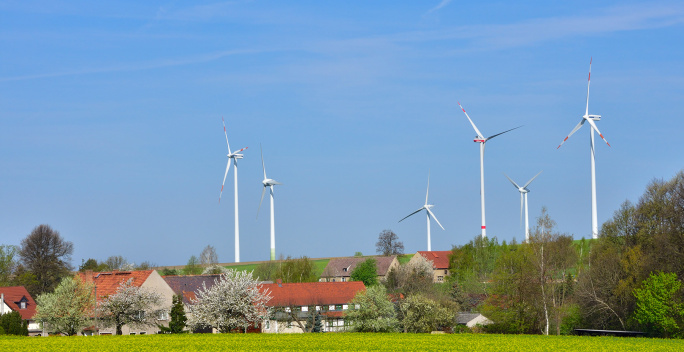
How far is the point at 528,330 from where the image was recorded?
74812 mm

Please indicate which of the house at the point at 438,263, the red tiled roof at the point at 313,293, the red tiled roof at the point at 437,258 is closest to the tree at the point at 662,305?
the red tiled roof at the point at 313,293

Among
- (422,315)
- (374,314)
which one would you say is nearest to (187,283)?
(374,314)

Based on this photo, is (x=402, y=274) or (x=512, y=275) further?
(x=402, y=274)

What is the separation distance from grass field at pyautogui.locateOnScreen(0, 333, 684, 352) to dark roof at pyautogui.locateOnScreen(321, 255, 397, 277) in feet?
317

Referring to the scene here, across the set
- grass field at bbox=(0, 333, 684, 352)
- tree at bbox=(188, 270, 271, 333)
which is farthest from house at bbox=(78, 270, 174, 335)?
grass field at bbox=(0, 333, 684, 352)

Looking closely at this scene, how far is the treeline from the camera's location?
68562 millimetres

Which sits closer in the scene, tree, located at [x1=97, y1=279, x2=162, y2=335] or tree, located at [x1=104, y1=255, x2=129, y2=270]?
tree, located at [x1=97, y1=279, x2=162, y2=335]

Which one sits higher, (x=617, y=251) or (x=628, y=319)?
(x=617, y=251)

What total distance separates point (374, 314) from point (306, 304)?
23.7 m

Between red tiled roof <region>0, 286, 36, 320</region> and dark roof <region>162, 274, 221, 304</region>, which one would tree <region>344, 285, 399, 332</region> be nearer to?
dark roof <region>162, 274, 221, 304</region>

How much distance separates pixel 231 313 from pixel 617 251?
38.8 m

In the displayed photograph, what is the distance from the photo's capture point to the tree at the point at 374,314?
7812 cm

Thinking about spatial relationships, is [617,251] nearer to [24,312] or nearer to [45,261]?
[24,312]

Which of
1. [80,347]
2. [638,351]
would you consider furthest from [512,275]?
[80,347]
